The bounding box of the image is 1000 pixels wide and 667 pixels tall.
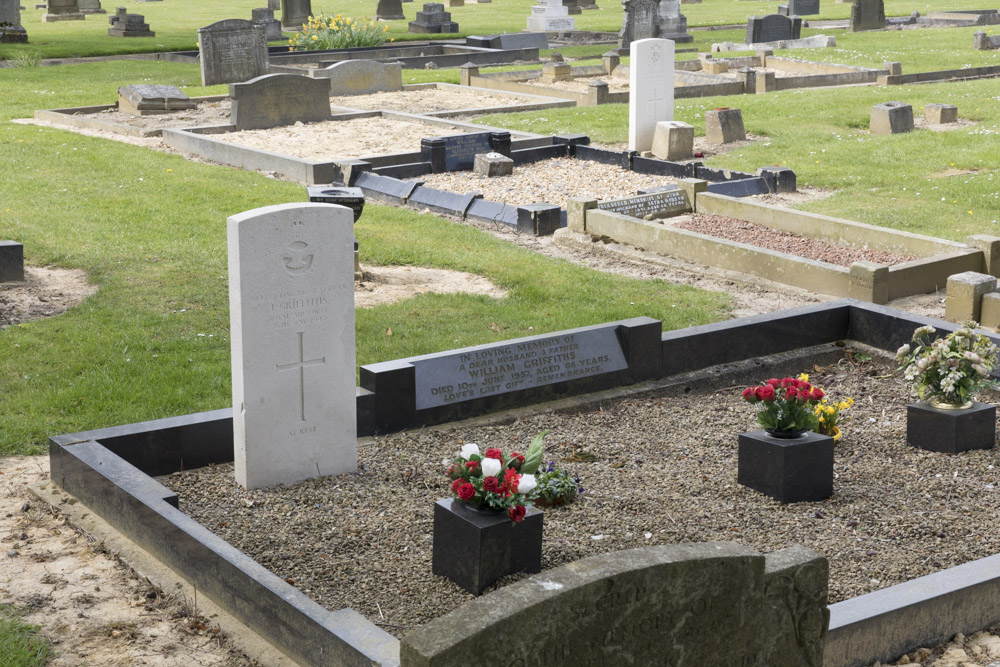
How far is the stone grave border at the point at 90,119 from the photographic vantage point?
802 inches

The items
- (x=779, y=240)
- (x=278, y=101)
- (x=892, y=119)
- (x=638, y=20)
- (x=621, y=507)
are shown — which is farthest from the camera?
(x=638, y=20)

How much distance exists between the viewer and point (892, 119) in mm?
19859

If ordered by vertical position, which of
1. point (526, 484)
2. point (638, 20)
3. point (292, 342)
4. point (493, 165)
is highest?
point (638, 20)

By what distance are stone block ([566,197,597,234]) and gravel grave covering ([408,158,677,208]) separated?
1555mm

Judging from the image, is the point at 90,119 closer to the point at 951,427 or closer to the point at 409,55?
the point at 409,55

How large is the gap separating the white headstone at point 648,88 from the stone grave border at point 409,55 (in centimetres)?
1441

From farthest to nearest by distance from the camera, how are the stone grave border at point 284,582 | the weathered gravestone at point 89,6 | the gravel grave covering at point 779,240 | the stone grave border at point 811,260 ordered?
the weathered gravestone at point 89,6
the gravel grave covering at point 779,240
the stone grave border at point 811,260
the stone grave border at point 284,582

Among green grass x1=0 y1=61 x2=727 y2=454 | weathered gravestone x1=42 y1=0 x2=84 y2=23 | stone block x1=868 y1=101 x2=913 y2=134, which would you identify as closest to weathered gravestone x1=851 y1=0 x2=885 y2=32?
stone block x1=868 y1=101 x2=913 y2=134

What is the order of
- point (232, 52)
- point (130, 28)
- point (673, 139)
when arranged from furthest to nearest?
point (130, 28) → point (232, 52) → point (673, 139)

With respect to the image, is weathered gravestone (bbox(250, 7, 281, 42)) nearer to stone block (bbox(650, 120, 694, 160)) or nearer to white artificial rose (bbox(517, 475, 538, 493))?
stone block (bbox(650, 120, 694, 160))

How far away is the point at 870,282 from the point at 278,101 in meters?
13.0

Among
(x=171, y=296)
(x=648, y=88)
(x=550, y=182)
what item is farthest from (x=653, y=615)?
(x=648, y=88)

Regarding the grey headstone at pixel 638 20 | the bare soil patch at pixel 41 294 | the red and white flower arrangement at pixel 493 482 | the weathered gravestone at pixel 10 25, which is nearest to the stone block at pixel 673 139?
the bare soil patch at pixel 41 294

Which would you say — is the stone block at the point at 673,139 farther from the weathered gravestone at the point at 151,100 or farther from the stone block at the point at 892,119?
the weathered gravestone at the point at 151,100
